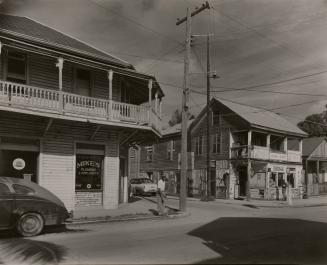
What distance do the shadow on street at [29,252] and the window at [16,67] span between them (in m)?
7.93

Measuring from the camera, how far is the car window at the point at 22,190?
1206 cm

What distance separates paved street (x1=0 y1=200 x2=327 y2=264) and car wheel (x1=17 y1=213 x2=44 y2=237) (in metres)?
0.34

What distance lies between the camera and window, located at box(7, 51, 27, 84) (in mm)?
16906

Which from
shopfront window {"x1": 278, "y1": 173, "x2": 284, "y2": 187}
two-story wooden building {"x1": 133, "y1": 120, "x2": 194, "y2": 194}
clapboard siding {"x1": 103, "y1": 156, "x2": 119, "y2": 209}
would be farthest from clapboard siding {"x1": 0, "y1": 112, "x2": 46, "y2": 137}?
two-story wooden building {"x1": 133, "y1": 120, "x2": 194, "y2": 194}

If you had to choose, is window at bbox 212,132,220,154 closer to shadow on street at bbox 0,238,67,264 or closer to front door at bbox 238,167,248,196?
front door at bbox 238,167,248,196

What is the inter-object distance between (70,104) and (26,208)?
21.5 ft

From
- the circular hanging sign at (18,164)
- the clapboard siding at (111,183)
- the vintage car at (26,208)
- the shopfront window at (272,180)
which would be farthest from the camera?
the shopfront window at (272,180)

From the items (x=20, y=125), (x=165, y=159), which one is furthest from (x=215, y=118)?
(x=20, y=125)

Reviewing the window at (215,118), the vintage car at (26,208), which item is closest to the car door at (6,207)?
the vintage car at (26,208)

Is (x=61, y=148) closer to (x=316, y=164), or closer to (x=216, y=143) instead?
(x=216, y=143)

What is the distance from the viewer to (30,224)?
11906 millimetres

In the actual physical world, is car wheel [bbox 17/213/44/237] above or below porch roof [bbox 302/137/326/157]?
below

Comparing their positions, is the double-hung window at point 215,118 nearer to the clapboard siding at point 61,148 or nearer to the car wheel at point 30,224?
the clapboard siding at point 61,148

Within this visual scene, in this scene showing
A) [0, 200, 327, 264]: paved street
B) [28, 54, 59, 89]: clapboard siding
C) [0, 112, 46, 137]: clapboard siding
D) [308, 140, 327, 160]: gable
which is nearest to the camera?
[0, 200, 327, 264]: paved street
